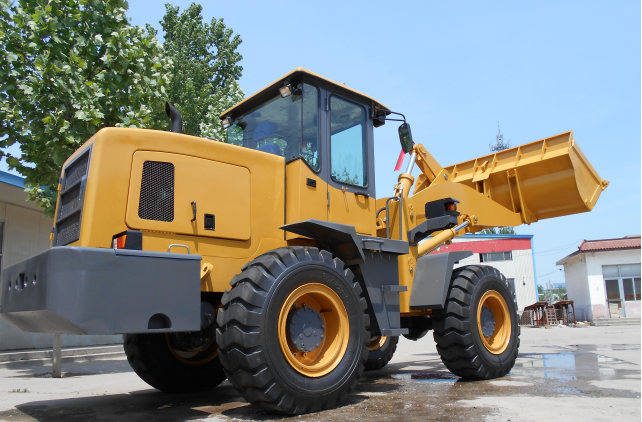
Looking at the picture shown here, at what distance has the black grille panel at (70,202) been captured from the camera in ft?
15.0

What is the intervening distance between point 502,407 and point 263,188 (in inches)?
117

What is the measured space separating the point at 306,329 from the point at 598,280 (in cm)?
2603

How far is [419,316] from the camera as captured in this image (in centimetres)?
708

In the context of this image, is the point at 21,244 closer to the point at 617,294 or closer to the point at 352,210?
the point at 352,210

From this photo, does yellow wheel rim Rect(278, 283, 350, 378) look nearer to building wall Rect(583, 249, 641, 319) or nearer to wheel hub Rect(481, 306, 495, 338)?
wheel hub Rect(481, 306, 495, 338)

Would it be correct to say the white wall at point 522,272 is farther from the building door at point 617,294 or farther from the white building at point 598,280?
the building door at point 617,294

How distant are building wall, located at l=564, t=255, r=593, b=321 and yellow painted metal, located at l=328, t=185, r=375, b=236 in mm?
24137

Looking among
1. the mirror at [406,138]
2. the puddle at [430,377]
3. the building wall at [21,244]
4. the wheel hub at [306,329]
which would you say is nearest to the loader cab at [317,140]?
the mirror at [406,138]

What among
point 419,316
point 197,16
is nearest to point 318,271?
point 419,316

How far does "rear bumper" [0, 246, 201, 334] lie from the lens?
12.0 feet

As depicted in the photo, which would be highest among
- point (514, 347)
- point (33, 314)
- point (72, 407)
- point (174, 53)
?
point (174, 53)

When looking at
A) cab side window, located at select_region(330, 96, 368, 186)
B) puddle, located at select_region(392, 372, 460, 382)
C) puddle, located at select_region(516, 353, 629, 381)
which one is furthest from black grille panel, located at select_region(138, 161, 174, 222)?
puddle, located at select_region(516, 353, 629, 381)

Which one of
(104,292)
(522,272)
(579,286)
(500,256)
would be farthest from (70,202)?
(522,272)

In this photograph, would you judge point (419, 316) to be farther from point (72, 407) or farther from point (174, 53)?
point (174, 53)
